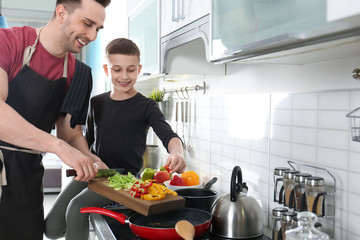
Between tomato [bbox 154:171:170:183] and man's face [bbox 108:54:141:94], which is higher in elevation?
man's face [bbox 108:54:141:94]

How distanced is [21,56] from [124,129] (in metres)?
0.56

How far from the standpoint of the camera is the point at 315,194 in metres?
1.12

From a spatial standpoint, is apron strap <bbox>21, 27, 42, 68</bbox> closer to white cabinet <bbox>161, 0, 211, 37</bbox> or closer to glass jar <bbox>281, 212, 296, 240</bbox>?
white cabinet <bbox>161, 0, 211, 37</bbox>

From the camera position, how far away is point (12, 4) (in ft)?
15.2

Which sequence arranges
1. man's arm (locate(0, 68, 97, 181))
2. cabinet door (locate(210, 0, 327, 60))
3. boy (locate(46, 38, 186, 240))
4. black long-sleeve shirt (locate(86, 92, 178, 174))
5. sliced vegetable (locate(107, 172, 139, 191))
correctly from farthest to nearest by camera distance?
1. black long-sleeve shirt (locate(86, 92, 178, 174))
2. boy (locate(46, 38, 186, 240))
3. sliced vegetable (locate(107, 172, 139, 191))
4. man's arm (locate(0, 68, 97, 181))
5. cabinet door (locate(210, 0, 327, 60))

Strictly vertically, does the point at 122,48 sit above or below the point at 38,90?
above

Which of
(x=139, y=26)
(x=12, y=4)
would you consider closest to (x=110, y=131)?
(x=139, y=26)

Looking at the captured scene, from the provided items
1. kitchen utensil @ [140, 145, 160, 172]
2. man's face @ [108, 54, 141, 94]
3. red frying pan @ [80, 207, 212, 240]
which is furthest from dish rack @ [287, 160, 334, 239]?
kitchen utensil @ [140, 145, 160, 172]

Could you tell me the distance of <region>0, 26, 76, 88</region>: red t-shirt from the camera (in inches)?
55.7

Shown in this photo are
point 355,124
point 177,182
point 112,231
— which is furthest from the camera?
point 177,182

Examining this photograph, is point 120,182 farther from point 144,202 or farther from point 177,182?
point 177,182

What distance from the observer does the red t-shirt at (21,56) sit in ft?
4.65

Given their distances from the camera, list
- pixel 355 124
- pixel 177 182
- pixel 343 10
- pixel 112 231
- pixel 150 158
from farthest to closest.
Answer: pixel 150 158, pixel 177 182, pixel 112 231, pixel 355 124, pixel 343 10

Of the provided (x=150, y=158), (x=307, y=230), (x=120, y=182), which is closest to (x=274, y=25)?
(x=307, y=230)
